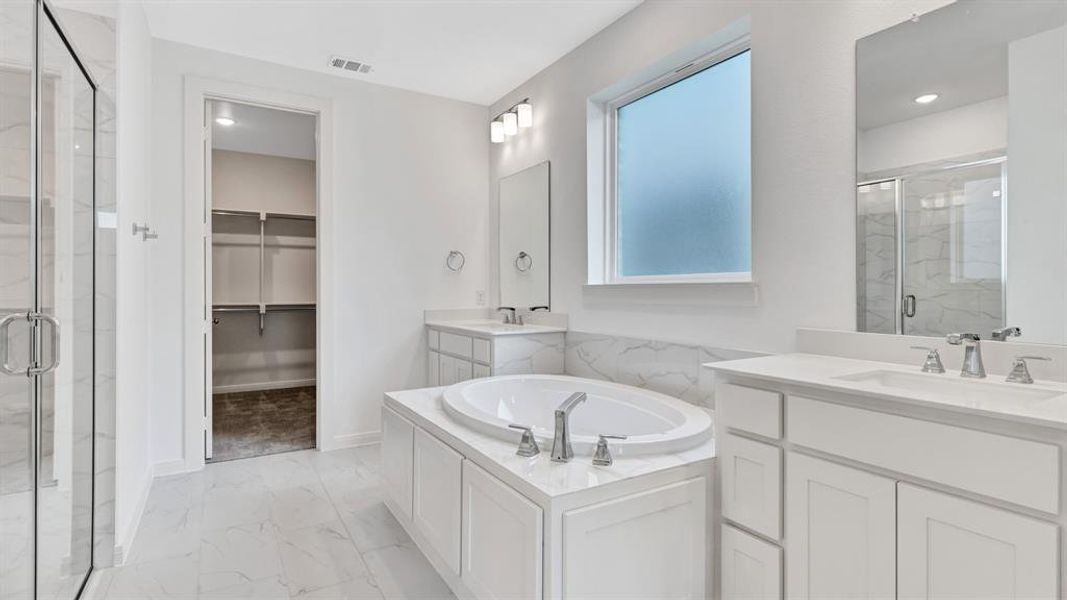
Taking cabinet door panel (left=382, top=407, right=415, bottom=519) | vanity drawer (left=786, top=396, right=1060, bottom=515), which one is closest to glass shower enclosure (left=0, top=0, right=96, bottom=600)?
cabinet door panel (left=382, top=407, right=415, bottom=519)

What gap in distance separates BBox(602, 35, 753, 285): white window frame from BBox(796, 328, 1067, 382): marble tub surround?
1.77ft

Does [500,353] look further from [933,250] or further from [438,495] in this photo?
[933,250]

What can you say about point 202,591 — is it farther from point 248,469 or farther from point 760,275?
point 760,275

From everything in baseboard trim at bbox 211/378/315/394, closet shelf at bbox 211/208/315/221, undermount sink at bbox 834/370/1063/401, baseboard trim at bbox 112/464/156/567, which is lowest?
baseboard trim at bbox 112/464/156/567

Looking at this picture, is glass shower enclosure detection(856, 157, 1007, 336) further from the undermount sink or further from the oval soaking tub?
the oval soaking tub

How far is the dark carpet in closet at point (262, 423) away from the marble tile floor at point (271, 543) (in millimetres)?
429

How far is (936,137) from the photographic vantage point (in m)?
1.66

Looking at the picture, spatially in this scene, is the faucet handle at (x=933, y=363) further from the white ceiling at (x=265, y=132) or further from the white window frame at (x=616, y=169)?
the white ceiling at (x=265, y=132)

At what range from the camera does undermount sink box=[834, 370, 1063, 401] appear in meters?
1.32

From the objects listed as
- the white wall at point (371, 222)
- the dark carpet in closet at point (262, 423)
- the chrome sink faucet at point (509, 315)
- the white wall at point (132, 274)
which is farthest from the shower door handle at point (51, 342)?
the chrome sink faucet at point (509, 315)

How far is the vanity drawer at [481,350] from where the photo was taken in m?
3.18

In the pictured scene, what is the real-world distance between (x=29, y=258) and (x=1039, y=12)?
285 centimetres

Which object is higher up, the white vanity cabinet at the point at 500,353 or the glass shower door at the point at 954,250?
the glass shower door at the point at 954,250

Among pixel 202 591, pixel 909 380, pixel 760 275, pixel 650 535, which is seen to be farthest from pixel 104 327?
pixel 909 380
